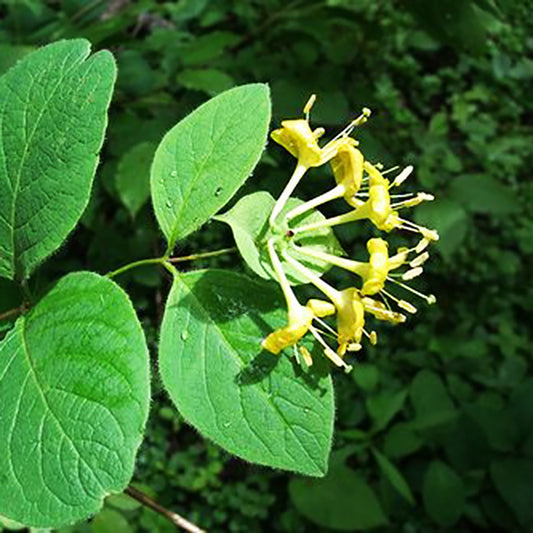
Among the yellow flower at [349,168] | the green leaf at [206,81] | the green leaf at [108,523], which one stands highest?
the yellow flower at [349,168]

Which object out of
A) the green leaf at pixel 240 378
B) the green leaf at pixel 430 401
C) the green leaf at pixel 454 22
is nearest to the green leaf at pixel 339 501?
the green leaf at pixel 430 401

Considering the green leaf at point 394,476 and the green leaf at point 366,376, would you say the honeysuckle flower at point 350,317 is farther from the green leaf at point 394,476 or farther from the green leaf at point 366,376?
the green leaf at point 366,376

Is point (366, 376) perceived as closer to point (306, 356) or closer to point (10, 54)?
point (10, 54)

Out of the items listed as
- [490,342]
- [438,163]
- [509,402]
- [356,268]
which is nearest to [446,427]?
[509,402]

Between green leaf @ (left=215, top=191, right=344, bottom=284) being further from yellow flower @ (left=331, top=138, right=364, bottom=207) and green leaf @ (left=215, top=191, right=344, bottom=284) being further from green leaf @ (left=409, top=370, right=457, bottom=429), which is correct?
green leaf @ (left=409, top=370, right=457, bottom=429)

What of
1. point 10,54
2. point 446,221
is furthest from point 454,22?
point 10,54

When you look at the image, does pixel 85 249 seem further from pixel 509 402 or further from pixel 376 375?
pixel 509 402
